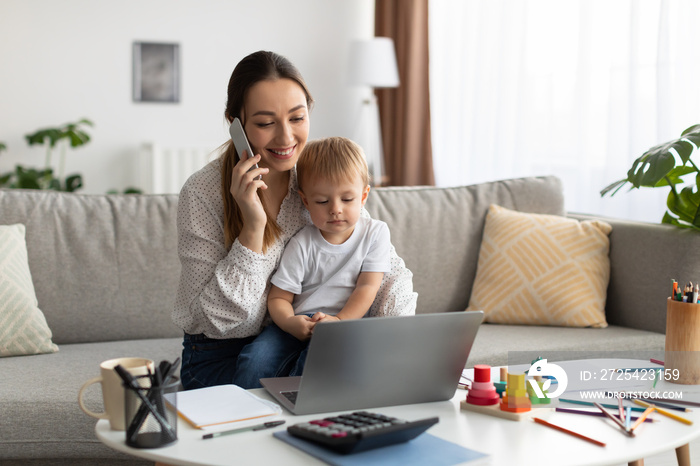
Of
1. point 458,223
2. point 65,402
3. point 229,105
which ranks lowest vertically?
point 65,402

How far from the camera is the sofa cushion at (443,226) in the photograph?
2453 millimetres

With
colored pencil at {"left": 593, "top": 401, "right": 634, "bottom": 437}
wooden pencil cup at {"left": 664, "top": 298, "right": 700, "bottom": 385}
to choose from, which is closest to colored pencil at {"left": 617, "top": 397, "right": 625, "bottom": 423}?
colored pencil at {"left": 593, "top": 401, "right": 634, "bottom": 437}

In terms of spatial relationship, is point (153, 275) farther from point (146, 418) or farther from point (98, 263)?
point (146, 418)

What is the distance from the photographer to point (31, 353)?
1.98 meters

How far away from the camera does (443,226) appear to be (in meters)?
2.51

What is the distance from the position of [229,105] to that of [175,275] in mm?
Answer: 723

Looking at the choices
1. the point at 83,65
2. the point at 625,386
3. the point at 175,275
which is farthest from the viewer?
the point at 83,65

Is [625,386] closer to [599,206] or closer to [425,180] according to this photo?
[599,206]

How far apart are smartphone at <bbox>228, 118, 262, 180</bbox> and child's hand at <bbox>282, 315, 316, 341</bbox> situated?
1.00 ft

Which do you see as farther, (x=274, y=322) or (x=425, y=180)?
(x=425, y=180)

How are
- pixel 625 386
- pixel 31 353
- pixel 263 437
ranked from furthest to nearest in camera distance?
pixel 31 353, pixel 625 386, pixel 263 437

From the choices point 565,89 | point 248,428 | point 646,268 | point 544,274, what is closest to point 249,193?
point 248,428

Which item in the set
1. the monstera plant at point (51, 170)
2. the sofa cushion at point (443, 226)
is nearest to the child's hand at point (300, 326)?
the sofa cushion at point (443, 226)

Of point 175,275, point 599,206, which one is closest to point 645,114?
point 599,206
